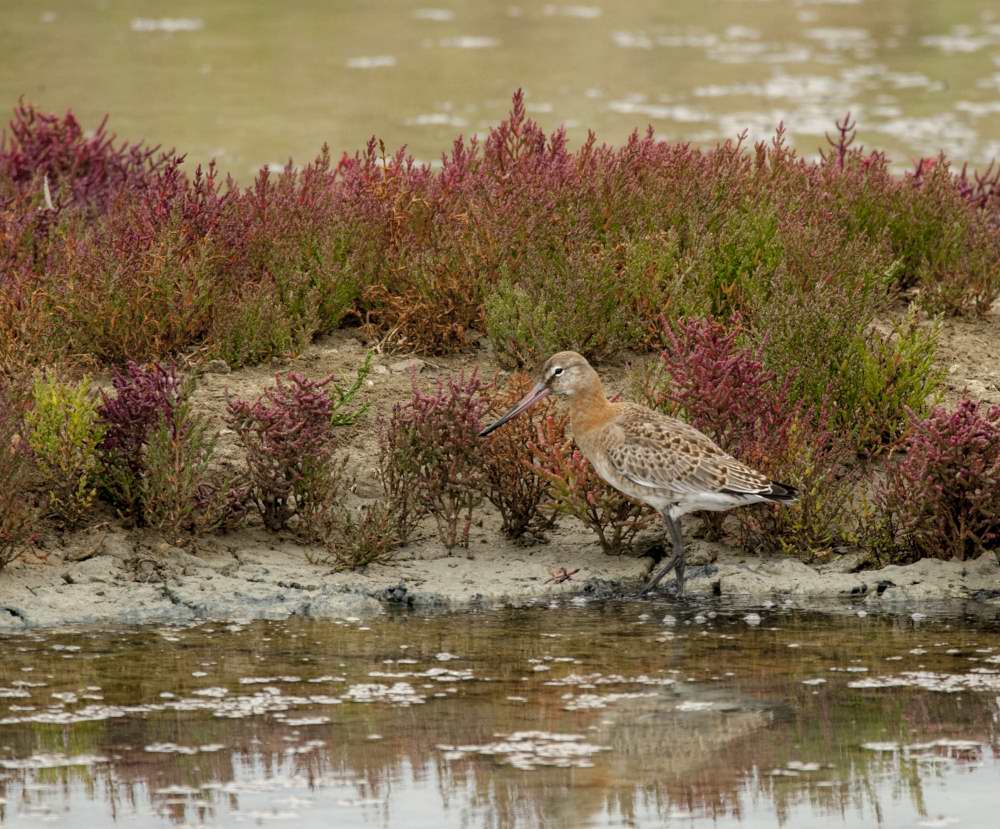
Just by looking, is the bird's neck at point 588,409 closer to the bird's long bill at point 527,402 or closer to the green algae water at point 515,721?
the bird's long bill at point 527,402

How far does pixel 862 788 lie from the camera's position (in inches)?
256

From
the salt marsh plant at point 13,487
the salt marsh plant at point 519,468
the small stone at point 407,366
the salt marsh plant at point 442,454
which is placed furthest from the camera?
the small stone at point 407,366

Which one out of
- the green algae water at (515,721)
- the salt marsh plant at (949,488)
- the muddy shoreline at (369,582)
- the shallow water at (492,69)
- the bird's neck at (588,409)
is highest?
the shallow water at (492,69)

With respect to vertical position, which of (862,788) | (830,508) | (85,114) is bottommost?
(862,788)

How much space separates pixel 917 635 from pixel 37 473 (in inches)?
165

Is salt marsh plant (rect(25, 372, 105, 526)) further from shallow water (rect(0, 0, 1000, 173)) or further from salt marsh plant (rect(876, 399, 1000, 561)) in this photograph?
shallow water (rect(0, 0, 1000, 173))

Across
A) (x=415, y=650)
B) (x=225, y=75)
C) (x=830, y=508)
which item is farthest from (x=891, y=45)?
(x=415, y=650)

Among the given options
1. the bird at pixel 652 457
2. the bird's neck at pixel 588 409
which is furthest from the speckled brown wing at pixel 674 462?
the bird's neck at pixel 588 409

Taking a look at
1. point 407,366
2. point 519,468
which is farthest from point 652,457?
point 407,366

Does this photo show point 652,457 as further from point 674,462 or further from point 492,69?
point 492,69

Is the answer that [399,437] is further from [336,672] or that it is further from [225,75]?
[225,75]

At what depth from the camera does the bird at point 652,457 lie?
28.7 feet

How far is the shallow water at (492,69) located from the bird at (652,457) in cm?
984

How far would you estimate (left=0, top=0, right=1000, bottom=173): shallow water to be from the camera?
21469 mm
